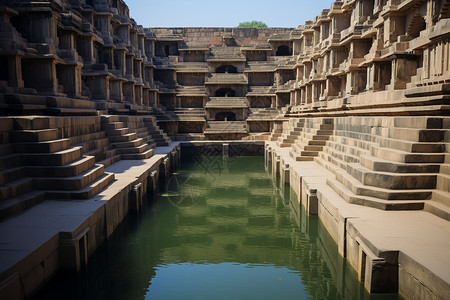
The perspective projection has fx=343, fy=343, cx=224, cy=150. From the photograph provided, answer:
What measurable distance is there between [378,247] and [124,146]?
11.3 m

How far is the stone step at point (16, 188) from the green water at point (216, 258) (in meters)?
1.97

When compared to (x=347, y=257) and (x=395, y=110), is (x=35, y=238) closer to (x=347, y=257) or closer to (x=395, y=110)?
(x=347, y=257)

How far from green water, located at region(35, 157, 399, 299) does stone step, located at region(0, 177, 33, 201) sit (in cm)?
197

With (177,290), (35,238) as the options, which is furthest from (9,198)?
(177,290)

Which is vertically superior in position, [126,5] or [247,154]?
[126,5]

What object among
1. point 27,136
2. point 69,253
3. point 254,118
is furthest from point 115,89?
point 69,253

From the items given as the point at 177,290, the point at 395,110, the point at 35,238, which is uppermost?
the point at 395,110

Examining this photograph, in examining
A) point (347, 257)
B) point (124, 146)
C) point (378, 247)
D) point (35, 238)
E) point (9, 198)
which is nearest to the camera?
point (378, 247)

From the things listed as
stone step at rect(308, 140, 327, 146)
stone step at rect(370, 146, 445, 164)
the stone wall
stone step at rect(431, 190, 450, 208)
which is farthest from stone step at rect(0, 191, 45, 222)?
the stone wall

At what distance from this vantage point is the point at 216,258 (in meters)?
7.04

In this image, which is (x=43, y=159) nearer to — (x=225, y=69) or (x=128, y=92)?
(x=128, y=92)

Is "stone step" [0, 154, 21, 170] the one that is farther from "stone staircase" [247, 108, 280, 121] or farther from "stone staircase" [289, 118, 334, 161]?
"stone staircase" [247, 108, 280, 121]

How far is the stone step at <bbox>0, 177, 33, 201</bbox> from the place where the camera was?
250 inches

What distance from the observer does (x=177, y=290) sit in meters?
5.72
